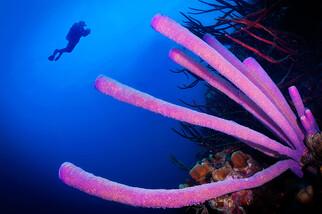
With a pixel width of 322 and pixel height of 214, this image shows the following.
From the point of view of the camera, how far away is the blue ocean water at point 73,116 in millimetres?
14617

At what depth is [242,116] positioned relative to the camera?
12.3ft

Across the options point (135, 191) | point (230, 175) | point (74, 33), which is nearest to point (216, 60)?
point (135, 191)

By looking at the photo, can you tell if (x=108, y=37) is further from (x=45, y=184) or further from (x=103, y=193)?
(x=103, y=193)

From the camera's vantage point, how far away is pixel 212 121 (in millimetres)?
1502

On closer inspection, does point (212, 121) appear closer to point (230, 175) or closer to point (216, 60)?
point (216, 60)

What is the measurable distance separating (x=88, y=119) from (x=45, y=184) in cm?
1739

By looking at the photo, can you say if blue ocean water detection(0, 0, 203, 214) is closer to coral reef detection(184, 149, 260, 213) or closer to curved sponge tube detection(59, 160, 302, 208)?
coral reef detection(184, 149, 260, 213)

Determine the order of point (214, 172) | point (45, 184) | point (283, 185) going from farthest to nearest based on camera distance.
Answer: point (45, 184) → point (214, 172) → point (283, 185)

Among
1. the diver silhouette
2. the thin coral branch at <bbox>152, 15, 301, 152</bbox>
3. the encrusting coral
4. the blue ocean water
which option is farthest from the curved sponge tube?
the diver silhouette

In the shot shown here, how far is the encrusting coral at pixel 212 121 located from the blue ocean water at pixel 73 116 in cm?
148

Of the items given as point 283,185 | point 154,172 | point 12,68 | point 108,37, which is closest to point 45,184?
point 154,172

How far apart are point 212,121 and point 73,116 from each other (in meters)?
35.2

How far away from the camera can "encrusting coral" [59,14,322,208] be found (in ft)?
4.04

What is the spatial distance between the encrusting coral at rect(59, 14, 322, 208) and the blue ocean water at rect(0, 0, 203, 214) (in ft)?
4.84
